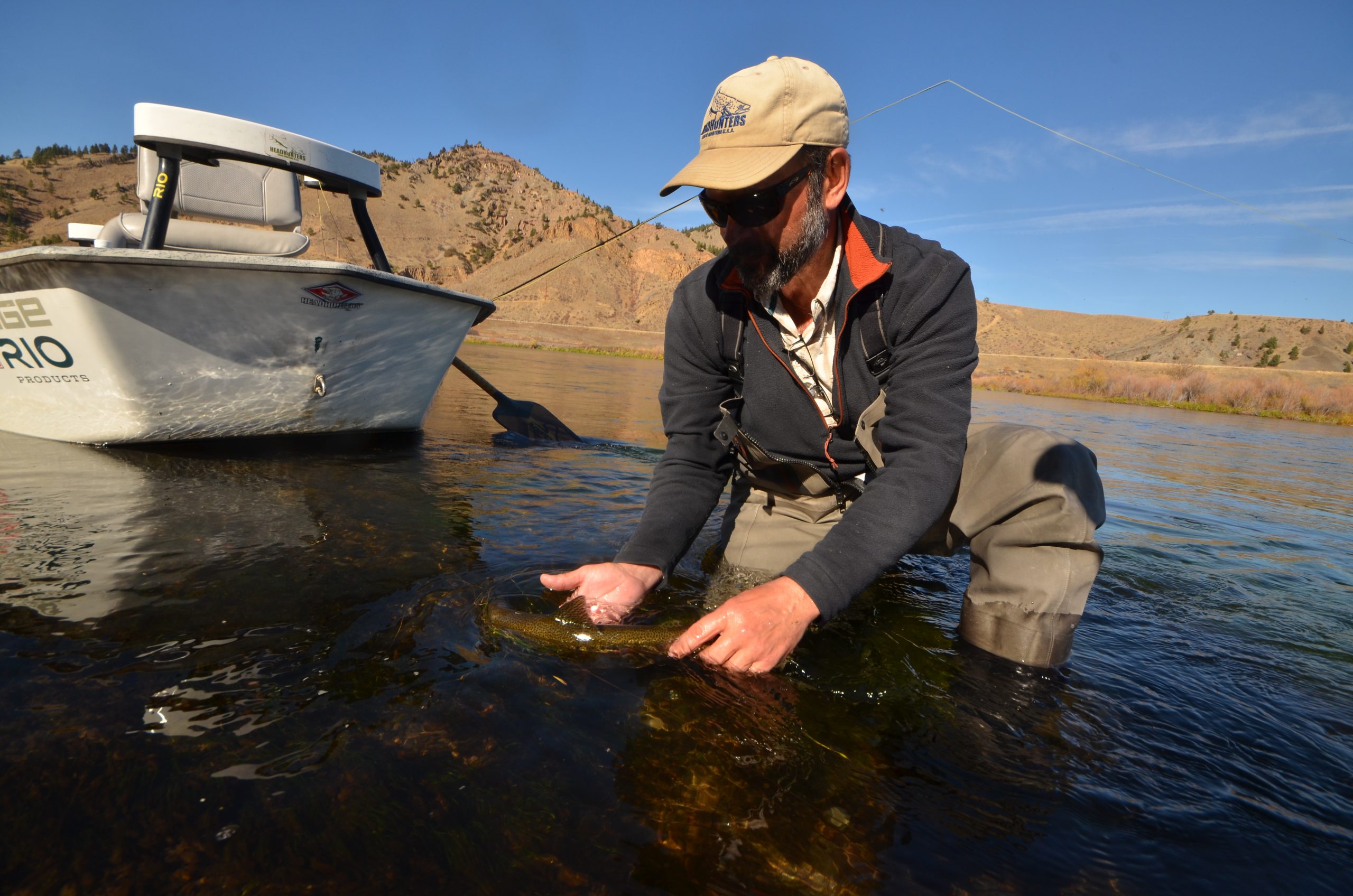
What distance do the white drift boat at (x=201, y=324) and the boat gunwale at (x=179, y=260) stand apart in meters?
0.01

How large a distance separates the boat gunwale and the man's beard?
2.82m

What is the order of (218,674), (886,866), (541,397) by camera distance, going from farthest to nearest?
(541,397) < (218,674) < (886,866)

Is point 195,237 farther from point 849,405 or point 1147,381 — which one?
point 1147,381

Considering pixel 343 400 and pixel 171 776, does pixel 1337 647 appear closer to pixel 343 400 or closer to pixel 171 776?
pixel 171 776

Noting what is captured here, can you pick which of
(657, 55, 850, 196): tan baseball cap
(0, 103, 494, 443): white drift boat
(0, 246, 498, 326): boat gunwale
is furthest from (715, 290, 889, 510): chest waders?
(0, 103, 494, 443): white drift boat

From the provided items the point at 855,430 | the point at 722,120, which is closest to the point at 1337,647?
the point at 855,430

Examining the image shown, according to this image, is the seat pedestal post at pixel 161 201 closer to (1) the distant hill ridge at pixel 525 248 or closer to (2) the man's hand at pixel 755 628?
(2) the man's hand at pixel 755 628

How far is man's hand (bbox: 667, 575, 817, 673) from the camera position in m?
1.65

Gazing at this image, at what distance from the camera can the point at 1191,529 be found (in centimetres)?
445

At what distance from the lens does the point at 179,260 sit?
3.70m

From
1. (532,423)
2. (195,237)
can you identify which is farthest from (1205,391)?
(195,237)

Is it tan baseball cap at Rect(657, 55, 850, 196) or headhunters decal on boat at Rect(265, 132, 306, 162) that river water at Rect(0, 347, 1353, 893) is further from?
headhunters decal on boat at Rect(265, 132, 306, 162)

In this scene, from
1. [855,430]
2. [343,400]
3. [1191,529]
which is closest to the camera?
[855,430]

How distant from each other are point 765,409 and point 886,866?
4.85 feet
